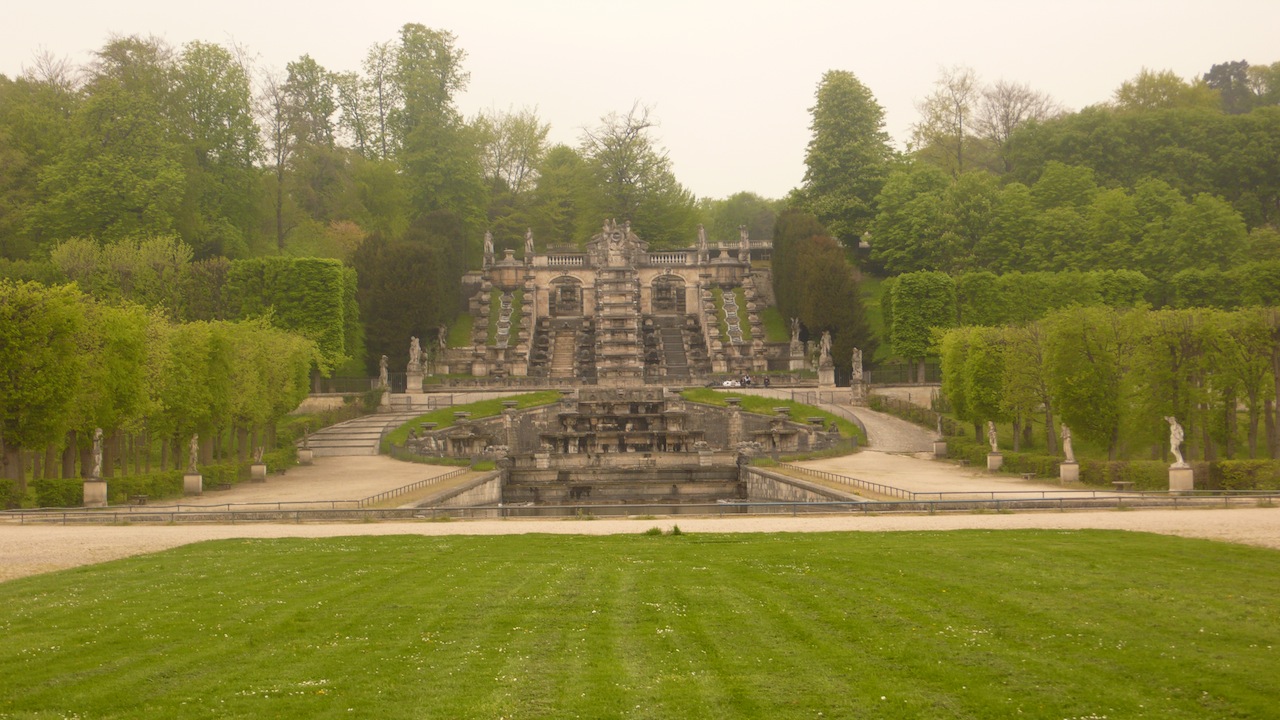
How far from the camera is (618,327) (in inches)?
3474

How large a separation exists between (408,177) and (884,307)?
1650 inches

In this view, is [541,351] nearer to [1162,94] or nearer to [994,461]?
[994,461]

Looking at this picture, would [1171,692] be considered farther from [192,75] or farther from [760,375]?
[192,75]

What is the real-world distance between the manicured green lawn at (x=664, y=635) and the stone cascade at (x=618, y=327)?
57.1 meters

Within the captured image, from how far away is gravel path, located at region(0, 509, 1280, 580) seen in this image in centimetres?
2602

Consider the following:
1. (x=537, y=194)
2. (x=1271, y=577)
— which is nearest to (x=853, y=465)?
(x=1271, y=577)

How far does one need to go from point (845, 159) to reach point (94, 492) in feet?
239

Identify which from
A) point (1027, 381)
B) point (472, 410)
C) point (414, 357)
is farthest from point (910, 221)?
point (1027, 381)

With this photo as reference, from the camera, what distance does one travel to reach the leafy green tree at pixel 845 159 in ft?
325

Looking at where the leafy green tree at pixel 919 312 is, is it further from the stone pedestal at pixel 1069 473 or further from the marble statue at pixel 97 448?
the marble statue at pixel 97 448

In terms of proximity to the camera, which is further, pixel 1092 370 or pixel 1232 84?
pixel 1232 84

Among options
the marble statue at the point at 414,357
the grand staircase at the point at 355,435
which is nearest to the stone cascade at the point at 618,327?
the marble statue at the point at 414,357

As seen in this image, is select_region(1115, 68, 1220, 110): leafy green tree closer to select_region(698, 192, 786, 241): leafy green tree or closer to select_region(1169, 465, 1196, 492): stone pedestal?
select_region(698, 192, 786, 241): leafy green tree

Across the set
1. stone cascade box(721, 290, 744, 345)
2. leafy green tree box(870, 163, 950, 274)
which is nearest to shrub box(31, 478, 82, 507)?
stone cascade box(721, 290, 744, 345)
